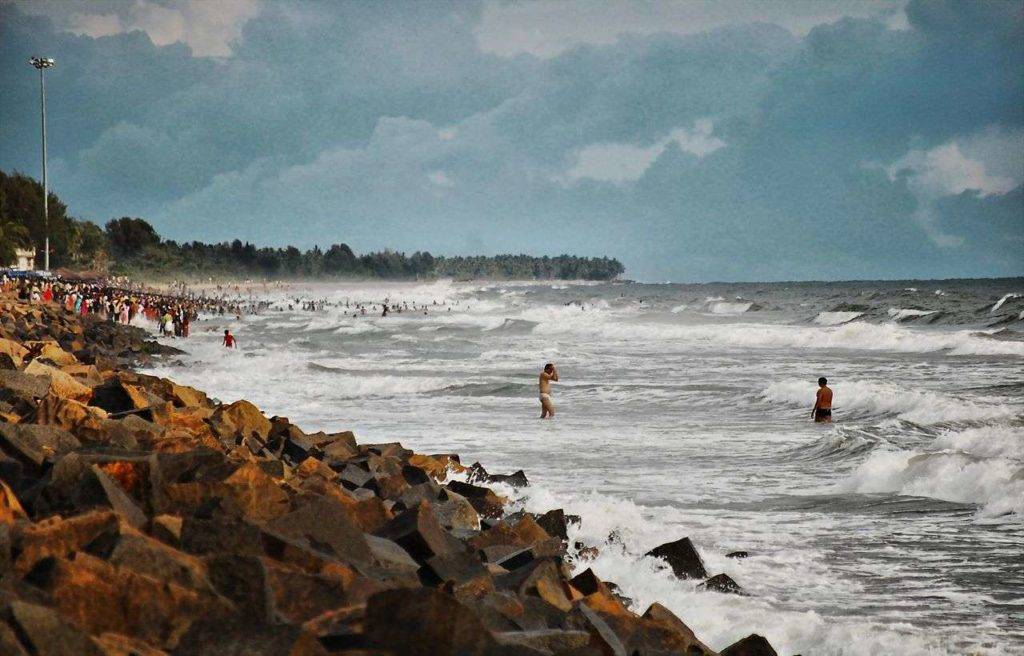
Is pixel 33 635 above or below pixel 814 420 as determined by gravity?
above

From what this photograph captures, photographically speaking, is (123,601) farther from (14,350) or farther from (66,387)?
(14,350)

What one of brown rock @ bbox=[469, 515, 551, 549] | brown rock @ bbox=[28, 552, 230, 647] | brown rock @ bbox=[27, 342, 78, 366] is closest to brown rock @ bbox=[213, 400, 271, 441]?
brown rock @ bbox=[469, 515, 551, 549]

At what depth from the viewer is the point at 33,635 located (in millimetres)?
2750

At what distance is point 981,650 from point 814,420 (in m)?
11.7

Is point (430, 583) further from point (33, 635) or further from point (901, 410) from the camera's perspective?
point (901, 410)

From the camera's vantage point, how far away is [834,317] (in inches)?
2525

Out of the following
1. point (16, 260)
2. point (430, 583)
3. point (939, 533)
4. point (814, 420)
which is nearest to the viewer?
point (430, 583)

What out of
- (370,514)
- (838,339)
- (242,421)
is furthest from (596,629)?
(838,339)

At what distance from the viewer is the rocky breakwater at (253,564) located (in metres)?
3.13

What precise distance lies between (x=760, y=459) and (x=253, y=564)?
10564mm

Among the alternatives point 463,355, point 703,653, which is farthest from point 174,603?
point 463,355

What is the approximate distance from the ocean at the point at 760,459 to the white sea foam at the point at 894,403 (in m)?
0.06

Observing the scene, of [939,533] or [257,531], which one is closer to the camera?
[257,531]

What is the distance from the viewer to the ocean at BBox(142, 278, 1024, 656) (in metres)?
6.72
